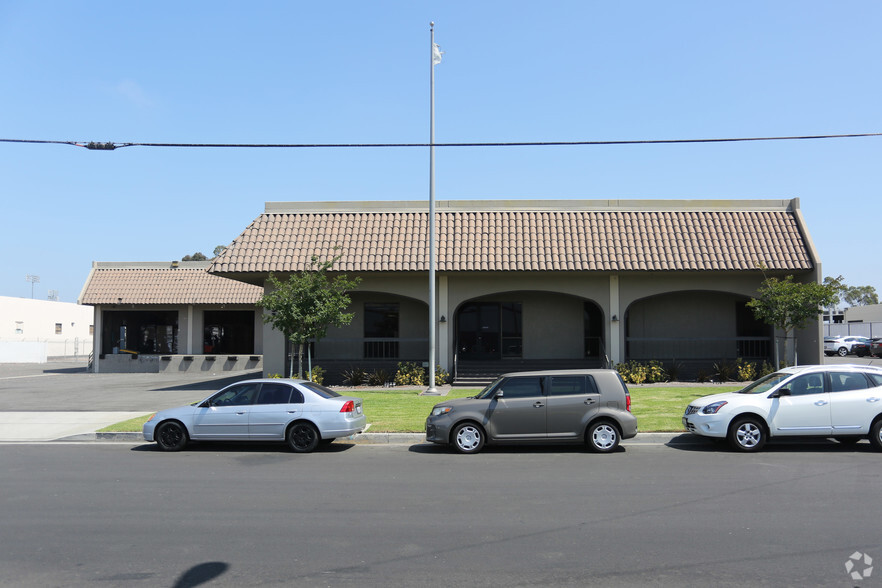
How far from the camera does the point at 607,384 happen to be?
11.9m

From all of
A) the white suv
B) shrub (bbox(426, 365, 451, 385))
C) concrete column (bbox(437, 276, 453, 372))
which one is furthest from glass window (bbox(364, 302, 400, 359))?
the white suv

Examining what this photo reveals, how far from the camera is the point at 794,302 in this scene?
1939 cm

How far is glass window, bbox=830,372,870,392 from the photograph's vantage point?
11953 mm

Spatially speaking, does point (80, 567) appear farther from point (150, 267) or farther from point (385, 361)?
point (150, 267)

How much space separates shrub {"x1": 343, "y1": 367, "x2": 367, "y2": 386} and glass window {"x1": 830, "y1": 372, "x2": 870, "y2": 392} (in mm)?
15590

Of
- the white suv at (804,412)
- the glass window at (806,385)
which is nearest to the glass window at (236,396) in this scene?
the white suv at (804,412)

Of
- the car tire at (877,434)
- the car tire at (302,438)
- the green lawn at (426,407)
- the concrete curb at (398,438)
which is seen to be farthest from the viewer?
the green lawn at (426,407)

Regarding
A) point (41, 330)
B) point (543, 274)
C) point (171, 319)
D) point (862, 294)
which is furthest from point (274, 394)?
point (862, 294)

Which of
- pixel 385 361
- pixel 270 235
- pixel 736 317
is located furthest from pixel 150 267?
pixel 736 317

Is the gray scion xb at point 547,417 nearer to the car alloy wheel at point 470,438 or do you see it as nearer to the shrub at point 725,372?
the car alloy wheel at point 470,438

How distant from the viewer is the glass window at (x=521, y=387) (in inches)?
471

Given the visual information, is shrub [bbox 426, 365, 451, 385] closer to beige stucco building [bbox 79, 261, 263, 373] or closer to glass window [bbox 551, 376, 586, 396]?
glass window [bbox 551, 376, 586, 396]

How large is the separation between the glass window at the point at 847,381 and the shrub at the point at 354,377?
1559 centimetres

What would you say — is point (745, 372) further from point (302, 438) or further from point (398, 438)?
point (302, 438)
